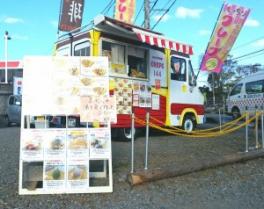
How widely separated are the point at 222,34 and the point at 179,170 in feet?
32.5

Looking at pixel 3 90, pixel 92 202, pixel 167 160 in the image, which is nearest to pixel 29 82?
pixel 92 202

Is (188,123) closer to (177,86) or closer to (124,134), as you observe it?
(177,86)

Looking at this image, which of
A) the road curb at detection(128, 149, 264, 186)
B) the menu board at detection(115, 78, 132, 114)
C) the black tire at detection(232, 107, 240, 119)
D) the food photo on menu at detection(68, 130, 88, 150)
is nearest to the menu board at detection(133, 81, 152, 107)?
the menu board at detection(115, 78, 132, 114)

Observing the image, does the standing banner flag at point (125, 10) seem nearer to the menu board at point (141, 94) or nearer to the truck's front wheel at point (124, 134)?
the menu board at point (141, 94)

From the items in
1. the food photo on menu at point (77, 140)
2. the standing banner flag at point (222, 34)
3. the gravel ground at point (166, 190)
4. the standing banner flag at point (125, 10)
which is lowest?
the gravel ground at point (166, 190)

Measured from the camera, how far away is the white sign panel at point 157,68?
508 inches

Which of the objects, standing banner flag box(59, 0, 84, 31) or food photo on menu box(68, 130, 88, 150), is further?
standing banner flag box(59, 0, 84, 31)

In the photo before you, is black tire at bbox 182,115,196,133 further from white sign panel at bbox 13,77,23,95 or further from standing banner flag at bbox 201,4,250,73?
white sign panel at bbox 13,77,23,95

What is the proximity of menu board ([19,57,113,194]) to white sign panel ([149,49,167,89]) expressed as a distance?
594 centimetres

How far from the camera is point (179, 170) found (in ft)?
25.2

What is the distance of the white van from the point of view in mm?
21453

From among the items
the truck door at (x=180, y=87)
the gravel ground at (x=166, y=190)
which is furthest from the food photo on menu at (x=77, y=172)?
the truck door at (x=180, y=87)

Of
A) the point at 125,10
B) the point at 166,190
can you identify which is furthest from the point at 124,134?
the point at 125,10

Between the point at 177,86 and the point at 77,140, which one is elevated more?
the point at 177,86
